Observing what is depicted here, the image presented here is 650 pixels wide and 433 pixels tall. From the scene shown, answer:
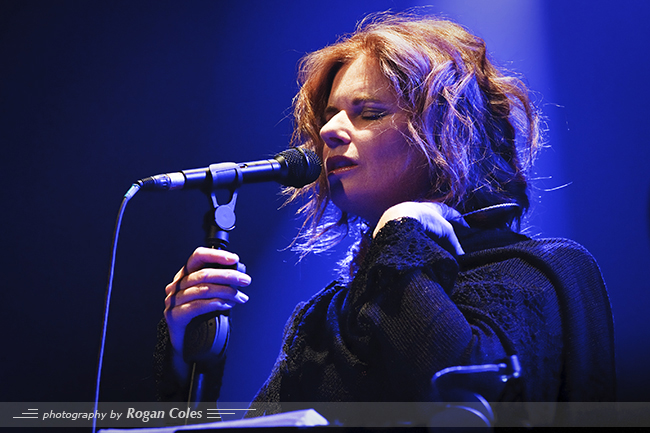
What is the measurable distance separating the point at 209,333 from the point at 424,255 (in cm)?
45

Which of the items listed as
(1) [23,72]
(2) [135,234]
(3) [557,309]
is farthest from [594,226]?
(1) [23,72]

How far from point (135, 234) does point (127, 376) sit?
0.56m

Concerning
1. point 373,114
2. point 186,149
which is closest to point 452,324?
point 373,114

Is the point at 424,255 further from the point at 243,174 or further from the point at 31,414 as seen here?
the point at 31,414

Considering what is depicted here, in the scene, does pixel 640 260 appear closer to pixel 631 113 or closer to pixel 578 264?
pixel 631 113

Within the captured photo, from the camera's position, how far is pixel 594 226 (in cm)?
182

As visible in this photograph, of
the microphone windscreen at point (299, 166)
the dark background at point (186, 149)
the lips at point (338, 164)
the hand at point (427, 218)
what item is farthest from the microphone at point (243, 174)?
the dark background at point (186, 149)

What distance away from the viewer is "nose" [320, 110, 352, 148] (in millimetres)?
1358

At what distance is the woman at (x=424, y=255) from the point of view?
95 cm

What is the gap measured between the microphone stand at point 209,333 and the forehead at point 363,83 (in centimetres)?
53

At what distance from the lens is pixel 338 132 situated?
4.47 ft

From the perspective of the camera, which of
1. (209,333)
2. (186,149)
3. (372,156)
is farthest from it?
(186,149)

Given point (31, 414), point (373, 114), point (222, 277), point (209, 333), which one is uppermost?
point (373, 114)

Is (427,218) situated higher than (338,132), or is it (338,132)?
(338,132)
